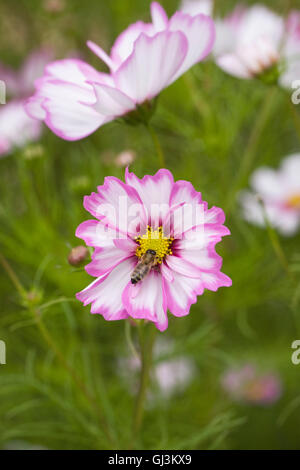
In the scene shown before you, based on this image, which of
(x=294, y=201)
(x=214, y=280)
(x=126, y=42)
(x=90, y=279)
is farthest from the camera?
(x=294, y=201)

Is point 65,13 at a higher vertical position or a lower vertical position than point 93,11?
lower

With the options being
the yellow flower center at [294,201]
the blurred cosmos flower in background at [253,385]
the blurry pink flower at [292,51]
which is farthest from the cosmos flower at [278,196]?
the blurred cosmos flower in background at [253,385]

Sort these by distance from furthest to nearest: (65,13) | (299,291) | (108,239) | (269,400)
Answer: (269,400) < (65,13) < (299,291) < (108,239)

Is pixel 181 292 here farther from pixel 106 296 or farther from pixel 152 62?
pixel 152 62

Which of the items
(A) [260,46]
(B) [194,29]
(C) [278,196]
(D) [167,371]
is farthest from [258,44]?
(D) [167,371]

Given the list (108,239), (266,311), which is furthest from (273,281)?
(108,239)
